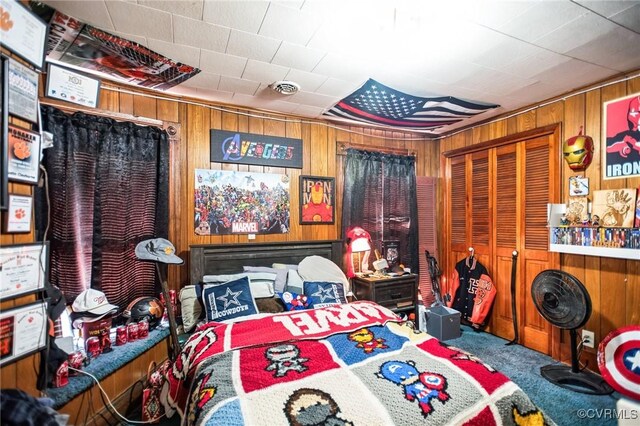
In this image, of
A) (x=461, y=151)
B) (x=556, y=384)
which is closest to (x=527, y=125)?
(x=461, y=151)

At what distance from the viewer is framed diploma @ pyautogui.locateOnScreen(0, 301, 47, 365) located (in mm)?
1187

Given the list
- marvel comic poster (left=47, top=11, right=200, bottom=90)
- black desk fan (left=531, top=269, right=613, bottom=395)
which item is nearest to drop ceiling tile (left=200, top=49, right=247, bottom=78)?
marvel comic poster (left=47, top=11, right=200, bottom=90)

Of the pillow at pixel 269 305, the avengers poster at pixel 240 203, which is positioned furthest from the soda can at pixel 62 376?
the avengers poster at pixel 240 203

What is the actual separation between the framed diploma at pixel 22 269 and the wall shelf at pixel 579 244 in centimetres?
374

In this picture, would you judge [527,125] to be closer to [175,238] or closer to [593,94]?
[593,94]

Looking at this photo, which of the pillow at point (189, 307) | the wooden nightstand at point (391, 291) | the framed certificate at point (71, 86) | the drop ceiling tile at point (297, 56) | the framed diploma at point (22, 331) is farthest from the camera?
the wooden nightstand at point (391, 291)

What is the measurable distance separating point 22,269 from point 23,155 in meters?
0.50

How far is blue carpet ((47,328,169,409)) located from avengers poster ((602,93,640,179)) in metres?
3.97

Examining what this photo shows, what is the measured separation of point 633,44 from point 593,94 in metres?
0.70

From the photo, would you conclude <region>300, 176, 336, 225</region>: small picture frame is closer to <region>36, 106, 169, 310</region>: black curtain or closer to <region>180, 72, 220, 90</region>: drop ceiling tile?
<region>180, 72, 220, 90</region>: drop ceiling tile

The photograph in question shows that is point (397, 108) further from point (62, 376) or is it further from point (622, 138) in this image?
point (62, 376)

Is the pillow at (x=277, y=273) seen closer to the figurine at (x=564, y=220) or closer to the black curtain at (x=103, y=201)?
the black curtain at (x=103, y=201)

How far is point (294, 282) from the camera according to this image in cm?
290

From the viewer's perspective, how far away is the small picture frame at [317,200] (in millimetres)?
3389
